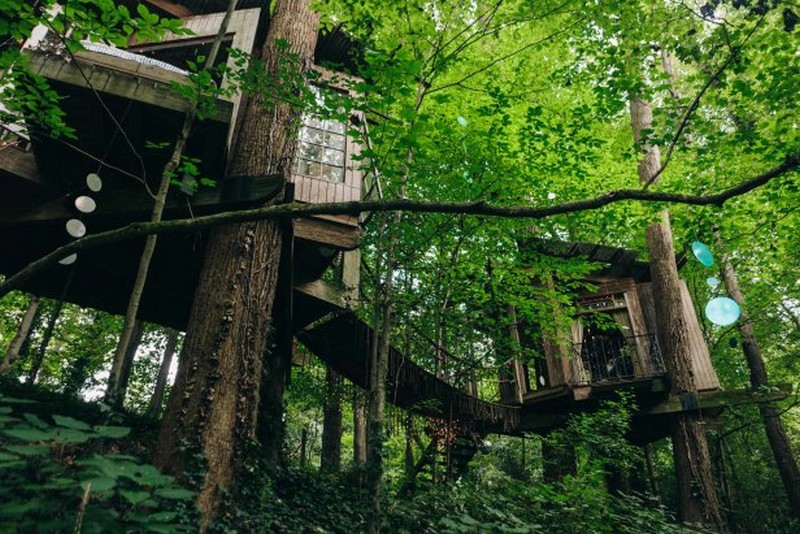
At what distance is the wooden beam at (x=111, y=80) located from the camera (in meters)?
4.14

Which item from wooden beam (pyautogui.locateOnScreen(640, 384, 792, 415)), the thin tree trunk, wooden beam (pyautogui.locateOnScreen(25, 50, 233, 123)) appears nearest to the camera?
the thin tree trunk

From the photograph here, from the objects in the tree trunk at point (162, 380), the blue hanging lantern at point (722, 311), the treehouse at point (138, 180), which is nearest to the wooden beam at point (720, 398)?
the blue hanging lantern at point (722, 311)

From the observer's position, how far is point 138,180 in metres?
4.08

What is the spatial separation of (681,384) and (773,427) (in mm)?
Answer: 5678

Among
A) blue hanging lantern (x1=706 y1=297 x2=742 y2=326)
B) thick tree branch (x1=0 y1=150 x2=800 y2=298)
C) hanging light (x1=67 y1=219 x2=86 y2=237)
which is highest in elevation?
blue hanging lantern (x1=706 y1=297 x2=742 y2=326)

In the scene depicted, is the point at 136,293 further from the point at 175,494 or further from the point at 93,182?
the point at 175,494

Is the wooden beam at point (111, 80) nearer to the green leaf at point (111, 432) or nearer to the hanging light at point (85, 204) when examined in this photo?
the hanging light at point (85, 204)

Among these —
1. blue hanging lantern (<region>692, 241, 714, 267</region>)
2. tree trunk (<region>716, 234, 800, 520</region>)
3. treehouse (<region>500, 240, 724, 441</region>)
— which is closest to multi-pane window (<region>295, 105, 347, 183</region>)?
treehouse (<region>500, 240, 724, 441</region>)

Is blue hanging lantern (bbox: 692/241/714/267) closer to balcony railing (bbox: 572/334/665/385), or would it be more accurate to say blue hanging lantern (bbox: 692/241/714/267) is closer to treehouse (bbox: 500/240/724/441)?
treehouse (bbox: 500/240/724/441)

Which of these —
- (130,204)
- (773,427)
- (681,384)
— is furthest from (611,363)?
(130,204)

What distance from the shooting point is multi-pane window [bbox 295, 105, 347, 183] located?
6.54 m

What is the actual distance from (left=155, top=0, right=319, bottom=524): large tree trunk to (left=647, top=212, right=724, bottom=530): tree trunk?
8.18 m

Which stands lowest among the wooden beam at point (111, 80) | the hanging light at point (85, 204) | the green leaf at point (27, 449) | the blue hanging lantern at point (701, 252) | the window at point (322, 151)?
the green leaf at point (27, 449)

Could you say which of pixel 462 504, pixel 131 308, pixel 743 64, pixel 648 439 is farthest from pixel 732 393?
pixel 131 308
